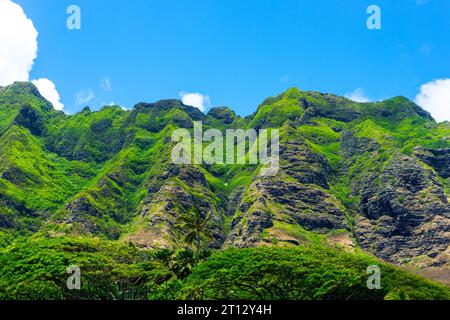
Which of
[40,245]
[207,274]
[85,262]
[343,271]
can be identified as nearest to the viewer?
[343,271]

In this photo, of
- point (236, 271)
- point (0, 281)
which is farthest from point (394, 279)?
point (0, 281)

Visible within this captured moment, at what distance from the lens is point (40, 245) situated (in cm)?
9856

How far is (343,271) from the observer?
7519cm

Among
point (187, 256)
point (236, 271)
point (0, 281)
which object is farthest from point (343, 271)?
point (0, 281)

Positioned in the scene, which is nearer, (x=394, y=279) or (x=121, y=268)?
(x=394, y=279)

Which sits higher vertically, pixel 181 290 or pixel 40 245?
pixel 40 245

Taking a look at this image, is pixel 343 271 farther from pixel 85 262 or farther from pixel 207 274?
pixel 85 262
